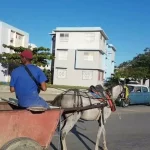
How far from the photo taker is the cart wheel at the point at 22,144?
4.86m

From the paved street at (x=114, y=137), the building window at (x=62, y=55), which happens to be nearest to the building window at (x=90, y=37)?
the building window at (x=62, y=55)

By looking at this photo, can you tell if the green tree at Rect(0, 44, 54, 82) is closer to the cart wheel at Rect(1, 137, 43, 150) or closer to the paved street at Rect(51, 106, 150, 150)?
the paved street at Rect(51, 106, 150, 150)

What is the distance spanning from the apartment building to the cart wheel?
158 ft

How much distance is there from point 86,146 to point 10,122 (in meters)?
3.99

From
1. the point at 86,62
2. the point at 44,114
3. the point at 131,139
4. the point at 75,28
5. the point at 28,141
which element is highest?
the point at 75,28

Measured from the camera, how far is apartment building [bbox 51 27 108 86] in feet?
175

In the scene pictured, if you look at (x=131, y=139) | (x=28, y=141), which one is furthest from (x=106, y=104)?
(x=28, y=141)

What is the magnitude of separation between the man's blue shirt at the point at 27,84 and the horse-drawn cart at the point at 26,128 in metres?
0.32

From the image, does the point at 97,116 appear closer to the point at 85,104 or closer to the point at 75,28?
the point at 85,104

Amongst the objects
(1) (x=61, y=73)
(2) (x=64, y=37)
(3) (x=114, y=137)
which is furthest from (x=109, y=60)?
(3) (x=114, y=137)

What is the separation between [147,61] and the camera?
185ft

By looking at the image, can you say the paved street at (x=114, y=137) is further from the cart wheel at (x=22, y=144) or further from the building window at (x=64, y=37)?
the building window at (x=64, y=37)

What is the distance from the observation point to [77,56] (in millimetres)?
53625

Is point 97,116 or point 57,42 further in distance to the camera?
point 57,42
